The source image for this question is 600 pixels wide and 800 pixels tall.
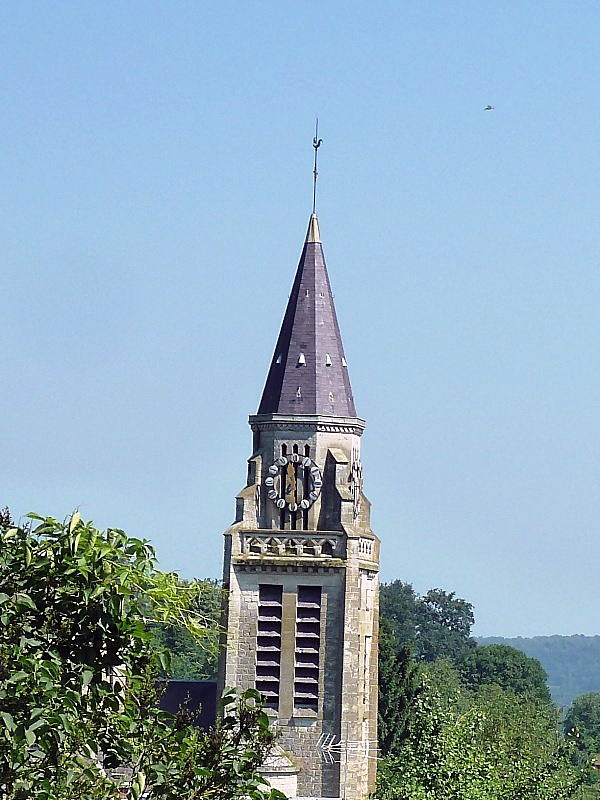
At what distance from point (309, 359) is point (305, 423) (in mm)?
2288

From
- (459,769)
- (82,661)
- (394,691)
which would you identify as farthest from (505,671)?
(82,661)

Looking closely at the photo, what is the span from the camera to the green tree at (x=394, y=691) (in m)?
83.7

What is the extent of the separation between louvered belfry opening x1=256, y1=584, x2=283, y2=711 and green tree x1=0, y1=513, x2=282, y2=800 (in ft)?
155

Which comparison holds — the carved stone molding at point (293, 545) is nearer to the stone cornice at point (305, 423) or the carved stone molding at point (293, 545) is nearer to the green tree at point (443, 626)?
the stone cornice at point (305, 423)

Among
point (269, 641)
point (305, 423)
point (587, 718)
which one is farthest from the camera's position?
point (587, 718)

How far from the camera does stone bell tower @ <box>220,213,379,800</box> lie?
6112 centimetres

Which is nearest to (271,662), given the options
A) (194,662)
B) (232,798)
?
(232,798)

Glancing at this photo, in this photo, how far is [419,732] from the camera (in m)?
41.4

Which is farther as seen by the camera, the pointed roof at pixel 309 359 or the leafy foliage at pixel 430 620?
the leafy foliage at pixel 430 620

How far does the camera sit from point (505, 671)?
12875 cm

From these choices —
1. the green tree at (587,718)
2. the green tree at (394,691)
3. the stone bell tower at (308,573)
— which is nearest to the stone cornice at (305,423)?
the stone bell tower at (308,573)

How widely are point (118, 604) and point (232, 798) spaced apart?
2.22 metres

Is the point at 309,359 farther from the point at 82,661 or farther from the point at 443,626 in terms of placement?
the point at 443,626

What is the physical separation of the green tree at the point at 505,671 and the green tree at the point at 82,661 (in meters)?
111
